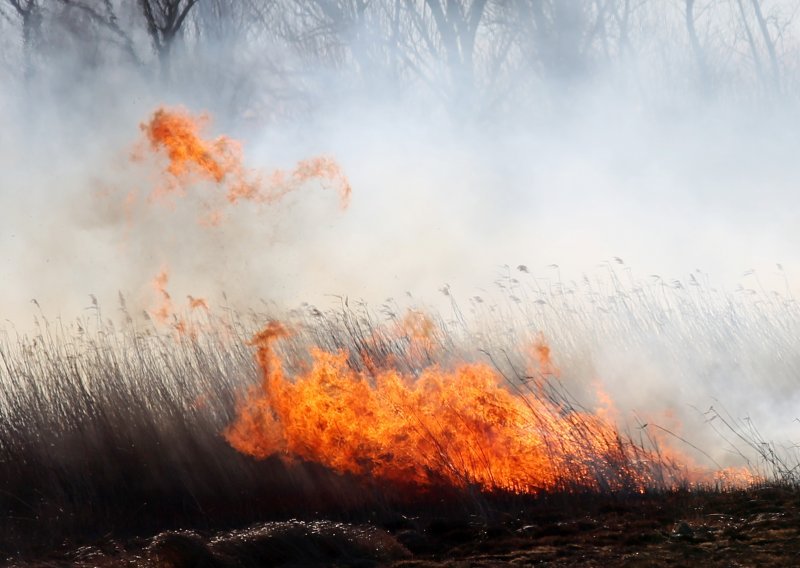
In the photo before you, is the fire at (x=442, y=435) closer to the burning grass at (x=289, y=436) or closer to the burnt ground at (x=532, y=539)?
the burning grass at (x=289, y=436)

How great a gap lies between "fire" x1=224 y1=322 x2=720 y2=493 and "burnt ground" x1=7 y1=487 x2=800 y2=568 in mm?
314

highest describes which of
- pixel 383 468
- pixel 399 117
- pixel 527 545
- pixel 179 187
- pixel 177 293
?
pixel 399 117

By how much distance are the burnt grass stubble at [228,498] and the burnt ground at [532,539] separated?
0.04 feet

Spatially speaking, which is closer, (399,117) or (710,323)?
(710,323)

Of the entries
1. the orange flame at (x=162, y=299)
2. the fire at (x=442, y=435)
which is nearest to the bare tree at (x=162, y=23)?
the orange flame at (x=162, y=299)

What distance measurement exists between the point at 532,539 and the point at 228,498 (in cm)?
248

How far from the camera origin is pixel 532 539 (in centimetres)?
477

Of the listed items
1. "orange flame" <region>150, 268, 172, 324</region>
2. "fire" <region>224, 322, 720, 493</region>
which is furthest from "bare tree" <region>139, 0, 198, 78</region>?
"fire" <region>224, 322, 720, 493</region>

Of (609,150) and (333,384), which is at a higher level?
(609,150)

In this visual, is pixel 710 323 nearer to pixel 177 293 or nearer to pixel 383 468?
pixel 383 468

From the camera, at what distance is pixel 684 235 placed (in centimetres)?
1390

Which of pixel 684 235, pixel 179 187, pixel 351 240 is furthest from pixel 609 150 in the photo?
pixel 179 187

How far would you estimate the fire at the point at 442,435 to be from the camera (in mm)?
5738

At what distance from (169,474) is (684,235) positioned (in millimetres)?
10050
